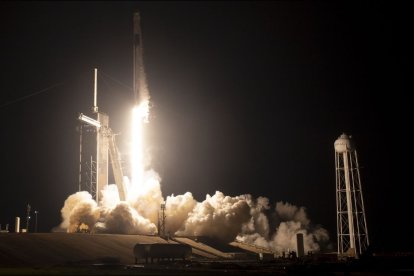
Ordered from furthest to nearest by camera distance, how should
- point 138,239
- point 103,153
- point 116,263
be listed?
point 103,153 < point 138,239 < point 116,263

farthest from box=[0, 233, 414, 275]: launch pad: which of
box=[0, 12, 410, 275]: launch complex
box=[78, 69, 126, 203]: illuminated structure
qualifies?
box=[78, 69, 126, 203]: illuminated structure

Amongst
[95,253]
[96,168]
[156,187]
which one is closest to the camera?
[95,253]

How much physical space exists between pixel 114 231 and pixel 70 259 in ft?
82.0

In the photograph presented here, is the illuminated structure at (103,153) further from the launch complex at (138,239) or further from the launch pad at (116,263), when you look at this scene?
the launch pad at (116,263)

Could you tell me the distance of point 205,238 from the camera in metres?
91.8

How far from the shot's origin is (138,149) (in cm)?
8794

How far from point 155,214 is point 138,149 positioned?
12.4 meters

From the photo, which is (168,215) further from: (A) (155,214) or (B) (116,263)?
(B) (116,263)

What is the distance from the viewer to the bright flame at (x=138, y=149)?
86500 millimetres

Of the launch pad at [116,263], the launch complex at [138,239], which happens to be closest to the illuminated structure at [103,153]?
the launch complex at [138,239]

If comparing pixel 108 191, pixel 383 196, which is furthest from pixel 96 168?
pixel 383 196

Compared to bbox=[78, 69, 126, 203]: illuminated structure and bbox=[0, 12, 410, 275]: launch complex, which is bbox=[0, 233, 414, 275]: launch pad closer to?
bbox=[0, 12, 410, 275]: launch complex

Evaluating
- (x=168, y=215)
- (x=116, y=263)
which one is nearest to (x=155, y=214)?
(x=168, y=215)

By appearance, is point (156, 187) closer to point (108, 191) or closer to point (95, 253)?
point (108, 191)
